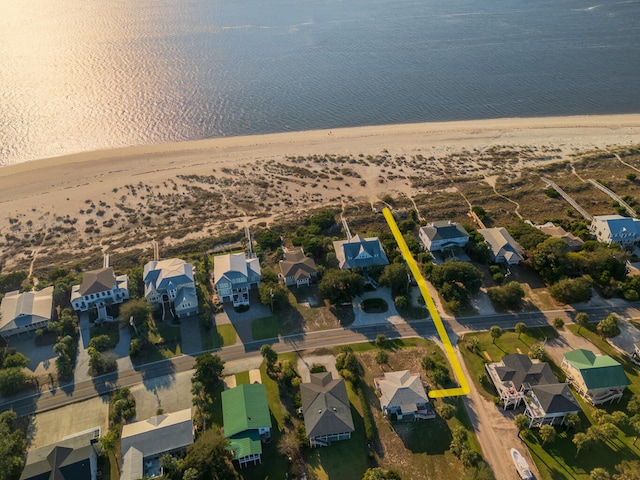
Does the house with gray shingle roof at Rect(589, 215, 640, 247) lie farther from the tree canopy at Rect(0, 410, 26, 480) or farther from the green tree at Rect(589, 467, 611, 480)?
the tree canopy at Rect(0, 410, 26, 480)

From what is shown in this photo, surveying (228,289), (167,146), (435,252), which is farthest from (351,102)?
(228,289)

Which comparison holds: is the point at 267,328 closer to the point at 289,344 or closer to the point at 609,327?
the point at 289,344

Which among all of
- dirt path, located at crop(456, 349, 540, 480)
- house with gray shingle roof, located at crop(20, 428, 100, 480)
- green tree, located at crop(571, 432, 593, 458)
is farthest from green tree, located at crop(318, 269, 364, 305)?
house with gray shingle roof, located at crop(20, 428, 100, 480)

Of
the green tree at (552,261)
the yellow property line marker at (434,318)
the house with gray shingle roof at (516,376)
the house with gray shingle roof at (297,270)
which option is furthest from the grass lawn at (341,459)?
the green tree at (552,261)

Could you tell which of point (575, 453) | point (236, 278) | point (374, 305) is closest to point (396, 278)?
point (374, 305)

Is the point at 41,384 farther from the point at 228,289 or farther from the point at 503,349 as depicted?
the point at 503,349

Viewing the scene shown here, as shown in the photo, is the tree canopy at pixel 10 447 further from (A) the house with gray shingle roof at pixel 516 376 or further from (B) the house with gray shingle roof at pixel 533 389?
(B) the house with gray shingle roof at pixel 533 389

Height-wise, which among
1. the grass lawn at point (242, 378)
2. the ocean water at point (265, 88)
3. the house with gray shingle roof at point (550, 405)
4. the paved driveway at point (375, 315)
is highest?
the ocean water at point (265, 88)
